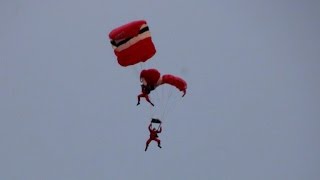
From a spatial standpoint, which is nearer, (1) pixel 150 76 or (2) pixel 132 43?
(2) pixel 132 43

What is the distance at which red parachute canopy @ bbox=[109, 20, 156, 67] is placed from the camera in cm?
516

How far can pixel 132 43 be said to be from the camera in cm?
527

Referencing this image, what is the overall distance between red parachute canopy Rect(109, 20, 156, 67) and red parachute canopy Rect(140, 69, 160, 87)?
124 millimetres

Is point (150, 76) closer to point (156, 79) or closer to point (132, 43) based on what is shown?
point (156, 79)

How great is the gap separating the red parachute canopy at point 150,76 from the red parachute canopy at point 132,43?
124 mm

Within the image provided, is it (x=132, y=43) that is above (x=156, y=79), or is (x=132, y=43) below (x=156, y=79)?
above

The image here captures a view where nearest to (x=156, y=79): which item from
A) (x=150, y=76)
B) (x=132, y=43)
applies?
(x=150, y=76)

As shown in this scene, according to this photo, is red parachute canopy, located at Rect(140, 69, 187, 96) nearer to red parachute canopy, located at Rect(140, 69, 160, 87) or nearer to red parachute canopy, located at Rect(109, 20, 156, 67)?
red parachute canopy, located at Rect(140, 69, 160, 87)

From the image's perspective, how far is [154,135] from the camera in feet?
18.7

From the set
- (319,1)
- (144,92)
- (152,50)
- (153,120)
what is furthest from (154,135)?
(319,1)

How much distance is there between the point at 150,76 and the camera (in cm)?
539

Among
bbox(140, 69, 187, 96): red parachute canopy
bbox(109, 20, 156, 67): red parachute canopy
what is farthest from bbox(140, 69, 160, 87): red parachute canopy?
bbox(109, 20, 156, 67): red parachute canopy

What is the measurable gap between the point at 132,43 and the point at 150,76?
37cm

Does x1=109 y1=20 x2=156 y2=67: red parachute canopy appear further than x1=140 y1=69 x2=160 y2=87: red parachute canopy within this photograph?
No
